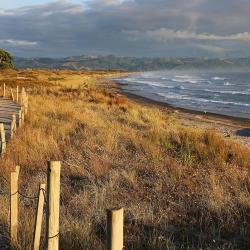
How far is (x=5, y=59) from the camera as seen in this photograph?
3556 inches

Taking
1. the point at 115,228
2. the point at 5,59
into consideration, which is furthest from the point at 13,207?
the point at 5,59

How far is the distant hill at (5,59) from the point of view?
3422 inches

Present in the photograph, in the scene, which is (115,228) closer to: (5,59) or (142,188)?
(142,188)

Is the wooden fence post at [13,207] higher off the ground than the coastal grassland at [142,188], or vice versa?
the wooden fence post at [13,207]

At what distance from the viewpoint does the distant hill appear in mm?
86919

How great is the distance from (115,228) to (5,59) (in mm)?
90769

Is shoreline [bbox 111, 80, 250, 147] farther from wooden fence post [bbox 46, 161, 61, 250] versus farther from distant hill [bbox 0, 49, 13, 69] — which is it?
distant hill [bbox 0, 49, 13, 69]

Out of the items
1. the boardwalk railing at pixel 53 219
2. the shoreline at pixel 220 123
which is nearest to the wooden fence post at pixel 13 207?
the boardwalk railing at pixel 53 219

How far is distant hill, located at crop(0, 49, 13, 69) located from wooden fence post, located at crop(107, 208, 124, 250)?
85.9 metres

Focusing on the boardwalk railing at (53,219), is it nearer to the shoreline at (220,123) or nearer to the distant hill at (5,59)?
the shoreline at (220,123)

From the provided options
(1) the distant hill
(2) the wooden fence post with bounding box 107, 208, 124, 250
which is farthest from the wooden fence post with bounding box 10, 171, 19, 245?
(1) the distant hill

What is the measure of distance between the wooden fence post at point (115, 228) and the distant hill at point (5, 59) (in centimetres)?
8593

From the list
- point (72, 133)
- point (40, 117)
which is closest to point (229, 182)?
point (72, 133)

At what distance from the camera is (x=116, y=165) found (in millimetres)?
9648
